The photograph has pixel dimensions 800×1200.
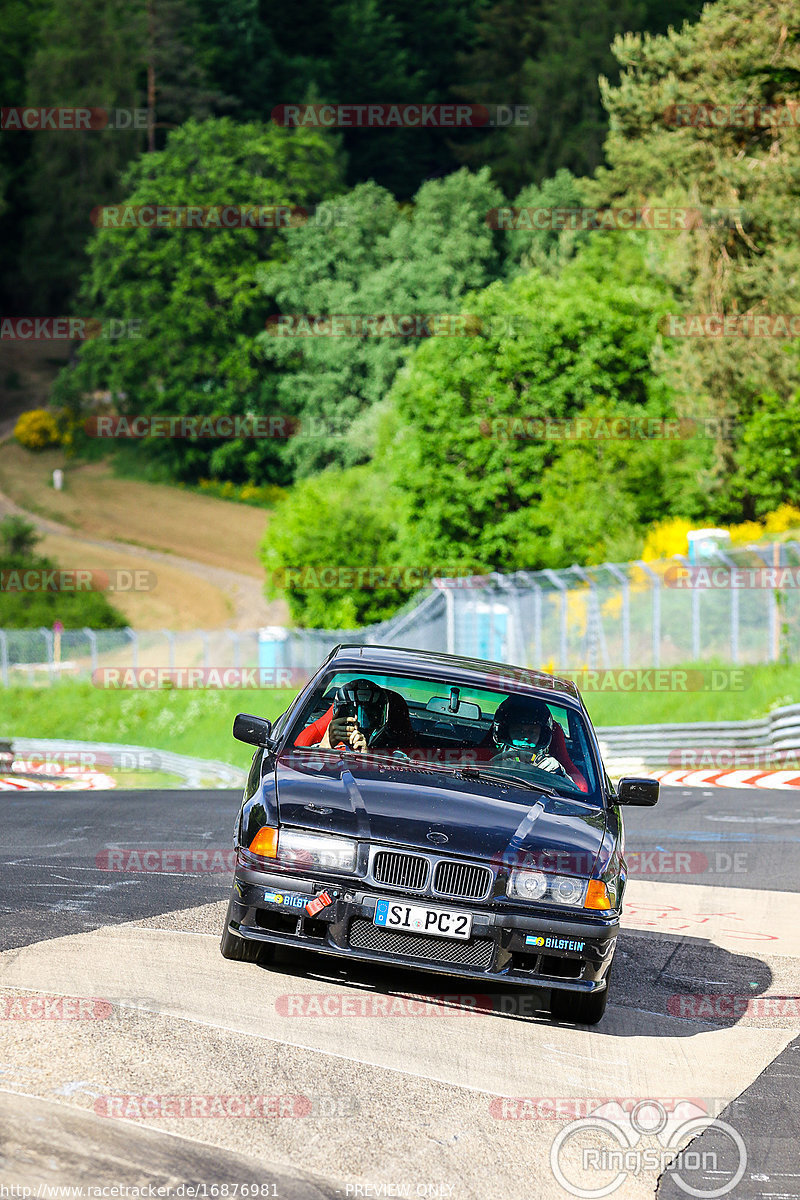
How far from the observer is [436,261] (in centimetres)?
7144

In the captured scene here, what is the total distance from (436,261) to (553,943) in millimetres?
66844

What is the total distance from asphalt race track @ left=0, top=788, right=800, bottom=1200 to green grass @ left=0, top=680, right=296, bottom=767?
96.1ft

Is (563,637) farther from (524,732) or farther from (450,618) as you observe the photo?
(524,732)

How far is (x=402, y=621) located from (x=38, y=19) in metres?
78.8

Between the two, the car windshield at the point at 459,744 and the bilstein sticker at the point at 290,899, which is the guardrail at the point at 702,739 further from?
the bilstein sticker at the point at 290,899

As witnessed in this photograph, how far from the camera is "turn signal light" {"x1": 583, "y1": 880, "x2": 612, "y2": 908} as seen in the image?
22.7 ft

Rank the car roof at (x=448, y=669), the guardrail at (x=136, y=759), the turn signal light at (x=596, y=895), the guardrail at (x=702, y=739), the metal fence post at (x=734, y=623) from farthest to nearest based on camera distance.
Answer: the metal fence post at (x=734, y=623) → the guardrail at (x=136, y=759) → the guardrail at (x=702, y=739) → the car roof at (x=448, y=669) → the turn signal light at (x=596, y=895)

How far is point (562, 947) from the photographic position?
22.4 feet

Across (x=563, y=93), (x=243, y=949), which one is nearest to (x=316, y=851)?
(x=243, y=949)

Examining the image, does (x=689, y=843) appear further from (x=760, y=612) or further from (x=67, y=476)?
(x=67, y=476)

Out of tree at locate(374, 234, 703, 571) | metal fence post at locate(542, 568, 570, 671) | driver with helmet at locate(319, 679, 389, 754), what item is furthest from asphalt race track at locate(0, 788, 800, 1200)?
tree at locate(374, 234, 703, 571)

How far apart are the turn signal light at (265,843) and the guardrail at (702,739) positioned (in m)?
17.5

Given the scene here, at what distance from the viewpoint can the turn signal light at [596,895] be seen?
6934mm

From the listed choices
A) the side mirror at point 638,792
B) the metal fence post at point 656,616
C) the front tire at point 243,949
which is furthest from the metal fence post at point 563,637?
the front tire at point 243,949
